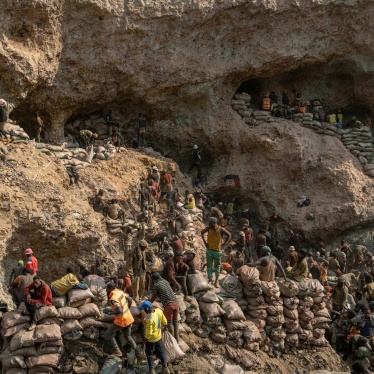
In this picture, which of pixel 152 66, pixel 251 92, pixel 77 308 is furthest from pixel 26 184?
pixel 251 92

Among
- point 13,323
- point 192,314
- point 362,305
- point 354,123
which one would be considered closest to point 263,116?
point 354,123

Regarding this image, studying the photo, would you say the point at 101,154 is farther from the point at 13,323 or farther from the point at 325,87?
the point at 325,87

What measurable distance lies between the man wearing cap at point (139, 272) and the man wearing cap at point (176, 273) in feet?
1.46

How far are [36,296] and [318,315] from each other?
275 inches

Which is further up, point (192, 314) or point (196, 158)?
point (196, 158)

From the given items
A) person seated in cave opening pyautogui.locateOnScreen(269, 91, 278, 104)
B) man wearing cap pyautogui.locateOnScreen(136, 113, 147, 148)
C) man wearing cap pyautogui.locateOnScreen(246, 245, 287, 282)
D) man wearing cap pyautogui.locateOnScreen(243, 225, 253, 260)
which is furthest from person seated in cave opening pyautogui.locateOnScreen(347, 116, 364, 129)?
man wearing cap pyautogui.locateOnScreen(246, 245, 287, 282)

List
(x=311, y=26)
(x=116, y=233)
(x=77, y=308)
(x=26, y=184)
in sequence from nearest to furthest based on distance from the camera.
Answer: (x=77, y=308) → (x=26, y=184) → (x=116, y=233) → (x=311, y=26)

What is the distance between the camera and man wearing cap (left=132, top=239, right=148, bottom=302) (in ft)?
36.5

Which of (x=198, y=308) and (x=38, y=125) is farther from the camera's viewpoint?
(x=38, y=125)

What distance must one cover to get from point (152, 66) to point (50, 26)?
3618 millimetres

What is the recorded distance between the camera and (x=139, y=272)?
11.1 meters

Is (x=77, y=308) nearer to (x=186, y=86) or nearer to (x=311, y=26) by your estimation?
(x=186, y=86)

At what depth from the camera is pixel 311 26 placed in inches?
798

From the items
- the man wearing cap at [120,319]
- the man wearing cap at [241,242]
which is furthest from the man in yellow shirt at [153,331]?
the man wearing cap at [241,242]
